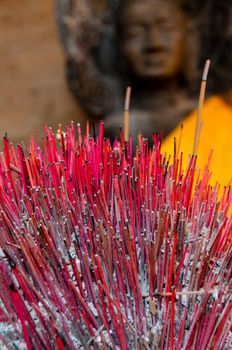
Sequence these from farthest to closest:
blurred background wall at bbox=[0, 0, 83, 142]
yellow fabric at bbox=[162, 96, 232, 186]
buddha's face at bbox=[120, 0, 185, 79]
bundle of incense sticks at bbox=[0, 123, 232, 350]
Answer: blurred background wall at bbox=[0, 0, 83, 142], buddha's face at bbox=[120, 0, 185, 79], yellow fabric at bbox=[162, 96, 232, 186], bundle of incense sticks at bbox=[0, 123, 232, 350]

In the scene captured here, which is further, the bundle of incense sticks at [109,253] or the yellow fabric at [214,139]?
the yellow fabric at [214,139]

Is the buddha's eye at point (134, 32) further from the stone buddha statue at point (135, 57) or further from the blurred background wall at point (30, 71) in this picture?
the blurred background wall at point (30, 71)

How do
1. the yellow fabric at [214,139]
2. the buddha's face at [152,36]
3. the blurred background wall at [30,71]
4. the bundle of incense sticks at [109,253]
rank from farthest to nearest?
the blurred background wall at [30,71] < the buddha's face at [152,36] < the yellow fabric at [214,139] < the bundle of incense sticks at [109,253]

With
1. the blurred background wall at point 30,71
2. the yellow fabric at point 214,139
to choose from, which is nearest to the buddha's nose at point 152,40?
the yellow fabric at point 214,139

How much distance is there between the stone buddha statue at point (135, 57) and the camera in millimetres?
975

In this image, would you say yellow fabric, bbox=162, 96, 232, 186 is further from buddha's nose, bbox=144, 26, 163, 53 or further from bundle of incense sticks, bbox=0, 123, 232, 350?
bundle of incense sticks, bbox=0, 123, 232, 350

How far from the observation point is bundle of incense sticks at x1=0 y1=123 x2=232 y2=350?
28cm

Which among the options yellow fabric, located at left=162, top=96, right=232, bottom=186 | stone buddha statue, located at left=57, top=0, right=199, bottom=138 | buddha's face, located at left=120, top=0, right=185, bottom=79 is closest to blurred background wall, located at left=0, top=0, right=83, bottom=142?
stone buddha statue, located at left=57, top=0, right=199, bottom=138

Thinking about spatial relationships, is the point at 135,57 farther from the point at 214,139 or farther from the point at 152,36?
the point at 214,139

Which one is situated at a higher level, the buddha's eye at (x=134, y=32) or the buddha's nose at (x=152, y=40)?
the buddha's eye at (x=134, y=32)

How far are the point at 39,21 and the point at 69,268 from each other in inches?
61.0

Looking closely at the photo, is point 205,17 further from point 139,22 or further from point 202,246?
point 202,246

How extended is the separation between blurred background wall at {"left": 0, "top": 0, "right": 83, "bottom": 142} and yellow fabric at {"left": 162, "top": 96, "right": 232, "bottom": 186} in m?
0.62

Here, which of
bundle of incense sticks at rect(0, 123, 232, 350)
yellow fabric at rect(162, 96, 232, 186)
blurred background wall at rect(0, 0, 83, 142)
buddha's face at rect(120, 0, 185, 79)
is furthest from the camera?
blurred background wall at rect(0, 0, 83, 142)
